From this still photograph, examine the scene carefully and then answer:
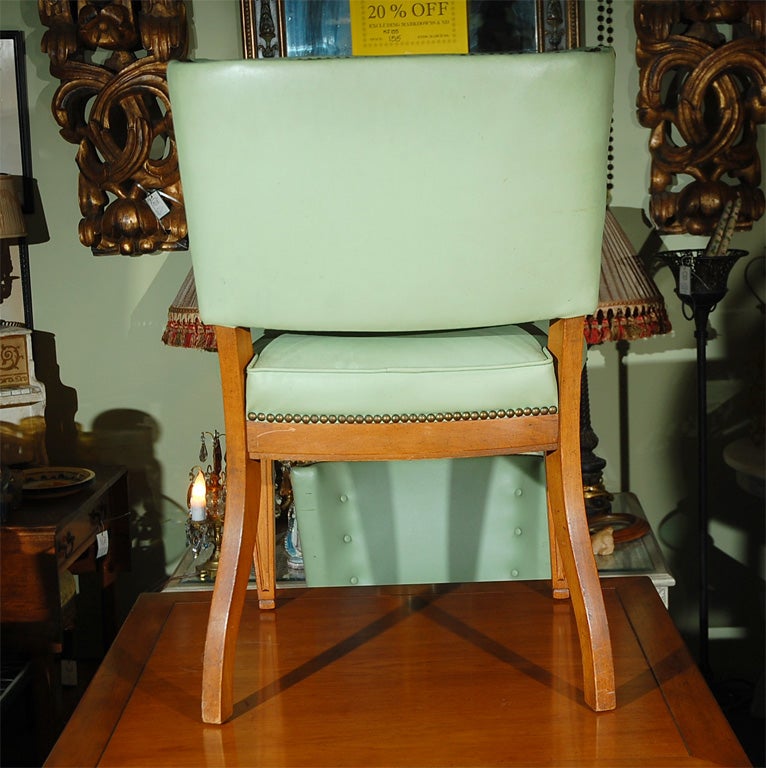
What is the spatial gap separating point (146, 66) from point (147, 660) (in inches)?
61.5

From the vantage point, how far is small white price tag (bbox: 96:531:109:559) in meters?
2.43

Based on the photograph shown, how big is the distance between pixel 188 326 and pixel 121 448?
71cm

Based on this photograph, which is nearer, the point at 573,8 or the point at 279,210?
the point at 279,210

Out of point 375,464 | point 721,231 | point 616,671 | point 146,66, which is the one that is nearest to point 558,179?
point 616,671

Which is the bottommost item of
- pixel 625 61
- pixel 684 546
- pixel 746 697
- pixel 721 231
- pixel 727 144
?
pixel 746 697

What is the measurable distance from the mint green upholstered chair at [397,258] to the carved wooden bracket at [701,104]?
141cm

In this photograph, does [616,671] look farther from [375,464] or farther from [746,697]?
[746,697]

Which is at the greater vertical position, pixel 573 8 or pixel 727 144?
pixel 573 8

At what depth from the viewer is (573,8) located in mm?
2416

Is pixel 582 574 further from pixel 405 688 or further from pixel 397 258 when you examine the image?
pixel 397 258

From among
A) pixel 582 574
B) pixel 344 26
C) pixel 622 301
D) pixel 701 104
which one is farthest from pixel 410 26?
pixel 582 574

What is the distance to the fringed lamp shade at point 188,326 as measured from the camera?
2.12 m

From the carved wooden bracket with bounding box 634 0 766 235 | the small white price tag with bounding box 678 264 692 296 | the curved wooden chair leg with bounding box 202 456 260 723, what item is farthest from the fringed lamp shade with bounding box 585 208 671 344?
the curved wooden chair leg with bounding box 202 456 260 723

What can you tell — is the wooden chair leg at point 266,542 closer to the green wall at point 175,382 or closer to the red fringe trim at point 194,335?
the red fringe trim at point 194,335
